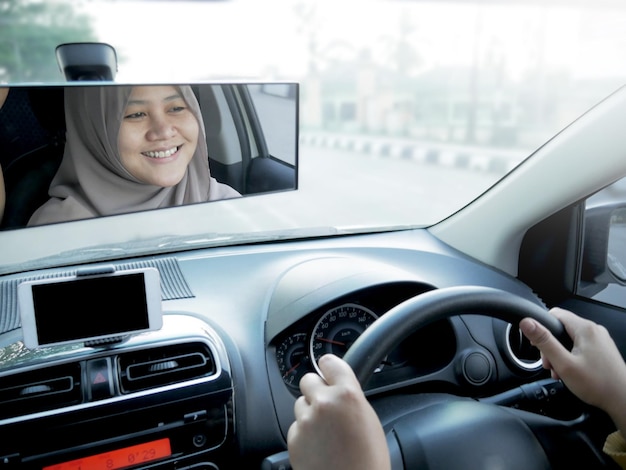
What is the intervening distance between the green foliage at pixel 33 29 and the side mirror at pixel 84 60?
527 cm

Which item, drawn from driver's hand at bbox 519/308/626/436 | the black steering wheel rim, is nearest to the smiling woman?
the black steering wheel rim

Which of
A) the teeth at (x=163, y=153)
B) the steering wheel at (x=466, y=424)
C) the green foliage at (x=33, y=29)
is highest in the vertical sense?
the green foliage at (x=33, y=29)

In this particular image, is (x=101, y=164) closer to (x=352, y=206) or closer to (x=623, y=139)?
(x=623, y=139)

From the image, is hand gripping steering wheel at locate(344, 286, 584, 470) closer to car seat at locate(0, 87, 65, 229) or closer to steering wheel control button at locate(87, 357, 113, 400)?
steering wheel control button at locate(87, 357, 113, 400)

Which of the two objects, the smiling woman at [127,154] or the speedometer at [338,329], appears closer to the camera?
the smiling woman at [127,154]

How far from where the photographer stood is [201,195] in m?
1.87

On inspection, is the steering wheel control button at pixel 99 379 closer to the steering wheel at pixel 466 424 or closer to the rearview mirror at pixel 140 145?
the rearview mirror at pixel 140 145

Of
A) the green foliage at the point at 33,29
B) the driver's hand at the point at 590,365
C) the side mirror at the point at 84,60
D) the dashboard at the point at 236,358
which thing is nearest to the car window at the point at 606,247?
the dashboard at the point at 236,358

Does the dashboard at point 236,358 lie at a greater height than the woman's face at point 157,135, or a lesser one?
lesser

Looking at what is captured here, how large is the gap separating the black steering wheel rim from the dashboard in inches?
6.3

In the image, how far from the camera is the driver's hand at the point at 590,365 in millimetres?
1312

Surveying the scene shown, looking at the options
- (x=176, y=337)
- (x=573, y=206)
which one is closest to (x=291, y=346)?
(x=176, y=337)

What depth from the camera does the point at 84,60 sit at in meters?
1.74

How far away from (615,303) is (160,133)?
5.76 ft
